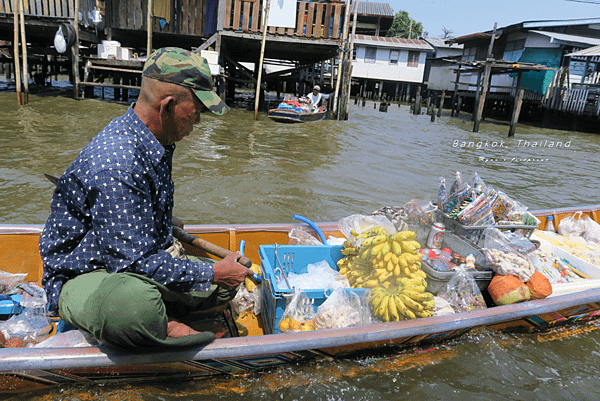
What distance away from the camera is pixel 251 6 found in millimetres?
13641

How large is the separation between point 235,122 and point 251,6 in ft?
13.0

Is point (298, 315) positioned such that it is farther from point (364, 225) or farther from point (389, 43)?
point (389, 43)

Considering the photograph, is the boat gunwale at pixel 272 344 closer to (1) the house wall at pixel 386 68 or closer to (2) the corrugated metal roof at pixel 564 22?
(2) the corrugated metal roof at pixel 564 22

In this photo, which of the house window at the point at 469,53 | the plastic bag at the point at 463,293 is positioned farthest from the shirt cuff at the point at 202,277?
the house window at the point at 469,53

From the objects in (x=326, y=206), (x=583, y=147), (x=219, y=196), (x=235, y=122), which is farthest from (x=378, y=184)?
(x=583, y=147)

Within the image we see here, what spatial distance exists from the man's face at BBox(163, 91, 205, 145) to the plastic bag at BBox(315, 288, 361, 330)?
135 centimetres

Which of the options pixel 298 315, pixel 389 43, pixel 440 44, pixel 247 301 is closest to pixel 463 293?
pixel 298 315

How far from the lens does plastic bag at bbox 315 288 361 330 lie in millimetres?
2488

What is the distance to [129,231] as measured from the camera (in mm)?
1759

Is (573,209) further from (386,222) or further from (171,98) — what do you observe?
(171,98)

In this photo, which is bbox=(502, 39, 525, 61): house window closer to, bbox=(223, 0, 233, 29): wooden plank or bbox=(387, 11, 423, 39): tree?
bbox=(223, 0, 233, 29): wooden plank

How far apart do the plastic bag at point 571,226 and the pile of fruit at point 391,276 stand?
2.93m

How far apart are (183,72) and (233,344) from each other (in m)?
1.38

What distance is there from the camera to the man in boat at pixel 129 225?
1.75 m
